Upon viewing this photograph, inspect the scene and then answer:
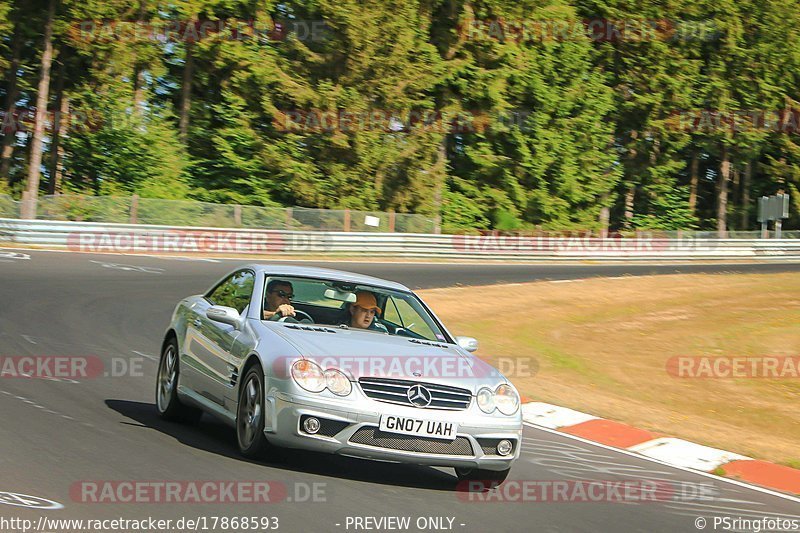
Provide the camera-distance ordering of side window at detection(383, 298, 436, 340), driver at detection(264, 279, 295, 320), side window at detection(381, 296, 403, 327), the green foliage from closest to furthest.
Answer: driver at detection(264, 279, 295, 320), side window at detection(383, 298, 436, 340), side window at detection(381, 296, 403, 327), the green foliage

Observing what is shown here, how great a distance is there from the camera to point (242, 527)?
5820 millimetres

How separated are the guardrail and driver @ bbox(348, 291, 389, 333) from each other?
22.7m

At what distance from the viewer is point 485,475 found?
308 inches

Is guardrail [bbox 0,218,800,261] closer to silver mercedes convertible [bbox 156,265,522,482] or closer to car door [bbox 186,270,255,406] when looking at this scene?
car door [bbox 186,270,255,406]

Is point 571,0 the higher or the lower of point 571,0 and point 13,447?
the higher

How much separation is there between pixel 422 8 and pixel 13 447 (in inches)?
1613

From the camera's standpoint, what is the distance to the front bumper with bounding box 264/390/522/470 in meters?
7.04

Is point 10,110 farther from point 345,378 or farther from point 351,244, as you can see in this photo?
point 345,378

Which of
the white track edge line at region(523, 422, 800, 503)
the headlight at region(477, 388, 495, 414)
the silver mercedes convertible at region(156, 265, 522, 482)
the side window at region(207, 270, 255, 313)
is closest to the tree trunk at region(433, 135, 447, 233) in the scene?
the white track edge line at region(523, 422, 800, 503)

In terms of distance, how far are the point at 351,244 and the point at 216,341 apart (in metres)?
27.2

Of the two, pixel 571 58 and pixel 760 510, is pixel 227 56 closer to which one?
pixel 571 58

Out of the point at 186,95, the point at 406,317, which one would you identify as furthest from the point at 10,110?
the point at 406,317

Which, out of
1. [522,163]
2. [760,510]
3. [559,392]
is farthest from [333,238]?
[760,510]

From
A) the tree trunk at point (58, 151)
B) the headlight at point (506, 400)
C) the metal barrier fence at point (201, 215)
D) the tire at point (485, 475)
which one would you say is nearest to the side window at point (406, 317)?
the headlight at point (506, 400)
